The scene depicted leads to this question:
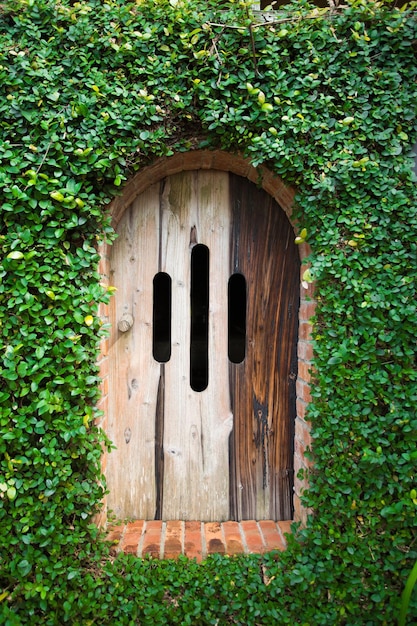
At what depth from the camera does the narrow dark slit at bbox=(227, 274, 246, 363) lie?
2.39 metres

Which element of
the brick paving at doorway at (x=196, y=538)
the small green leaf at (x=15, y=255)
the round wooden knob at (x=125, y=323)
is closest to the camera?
the small green leaf at (x=15, y=255)

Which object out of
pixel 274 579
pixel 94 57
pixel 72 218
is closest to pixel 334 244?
pixel 72 218

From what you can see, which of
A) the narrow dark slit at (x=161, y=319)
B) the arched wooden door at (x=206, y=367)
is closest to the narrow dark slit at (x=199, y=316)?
the arched wooden door at (x=206, y=367)

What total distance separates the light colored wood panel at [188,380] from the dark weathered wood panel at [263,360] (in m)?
0.08

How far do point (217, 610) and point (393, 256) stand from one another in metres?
1.90

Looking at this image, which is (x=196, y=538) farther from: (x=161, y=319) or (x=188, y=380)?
(x=161, y=319)

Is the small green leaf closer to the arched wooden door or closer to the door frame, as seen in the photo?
the door frame

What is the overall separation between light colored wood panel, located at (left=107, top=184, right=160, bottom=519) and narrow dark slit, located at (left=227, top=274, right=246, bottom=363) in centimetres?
46

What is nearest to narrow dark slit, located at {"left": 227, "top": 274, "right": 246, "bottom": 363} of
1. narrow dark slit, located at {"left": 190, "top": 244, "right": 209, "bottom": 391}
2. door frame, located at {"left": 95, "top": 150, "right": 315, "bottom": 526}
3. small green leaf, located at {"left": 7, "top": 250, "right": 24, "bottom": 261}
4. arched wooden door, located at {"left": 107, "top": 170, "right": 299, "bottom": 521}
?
arched wooden door, located at {"left": 107, "top": 170, "right": 299, "bottom": 521}

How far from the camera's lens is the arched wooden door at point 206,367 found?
2354mm

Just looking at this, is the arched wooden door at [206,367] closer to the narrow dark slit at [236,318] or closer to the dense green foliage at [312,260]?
the narrow dark slit at [236,318]

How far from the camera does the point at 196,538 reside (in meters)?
2.21

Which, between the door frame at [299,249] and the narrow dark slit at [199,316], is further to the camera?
the narrow dark slit at [199,316]

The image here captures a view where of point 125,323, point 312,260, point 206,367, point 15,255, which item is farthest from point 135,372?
point 312,260
